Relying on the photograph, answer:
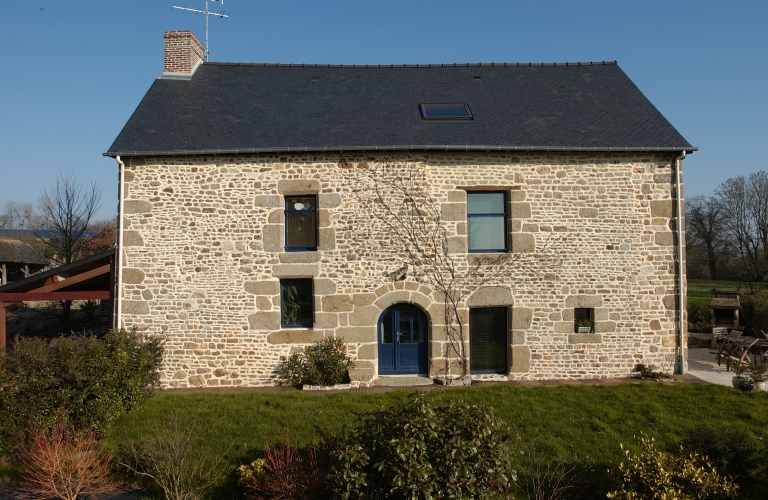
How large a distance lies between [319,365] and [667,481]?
6.38m

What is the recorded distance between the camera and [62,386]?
7512 mm

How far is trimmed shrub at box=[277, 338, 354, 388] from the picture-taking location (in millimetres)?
10016

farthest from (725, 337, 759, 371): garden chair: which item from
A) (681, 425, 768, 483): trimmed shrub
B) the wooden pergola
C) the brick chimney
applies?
the brick chimney

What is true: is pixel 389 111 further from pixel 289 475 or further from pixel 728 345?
pixel 728 345

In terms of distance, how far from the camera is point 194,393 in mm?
9602

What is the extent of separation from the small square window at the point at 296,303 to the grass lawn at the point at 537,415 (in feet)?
5.30

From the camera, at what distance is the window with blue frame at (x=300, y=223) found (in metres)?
10.7

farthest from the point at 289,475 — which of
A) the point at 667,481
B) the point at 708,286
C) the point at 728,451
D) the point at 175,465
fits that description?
the point at 708,286

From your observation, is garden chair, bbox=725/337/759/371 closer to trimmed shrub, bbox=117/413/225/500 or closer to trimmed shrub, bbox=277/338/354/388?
trimmed shrub, bbox=277/338/354/388

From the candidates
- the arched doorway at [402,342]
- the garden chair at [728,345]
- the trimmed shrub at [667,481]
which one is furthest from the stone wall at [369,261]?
the trimmed shrub at [667,481]

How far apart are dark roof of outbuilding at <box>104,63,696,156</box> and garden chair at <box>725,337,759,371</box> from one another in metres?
4.29

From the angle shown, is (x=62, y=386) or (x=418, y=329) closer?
(x=62, y=386)

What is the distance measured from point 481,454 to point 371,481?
103cm

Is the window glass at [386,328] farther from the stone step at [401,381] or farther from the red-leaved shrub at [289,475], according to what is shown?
the red-leaved shrub at [289,475]
